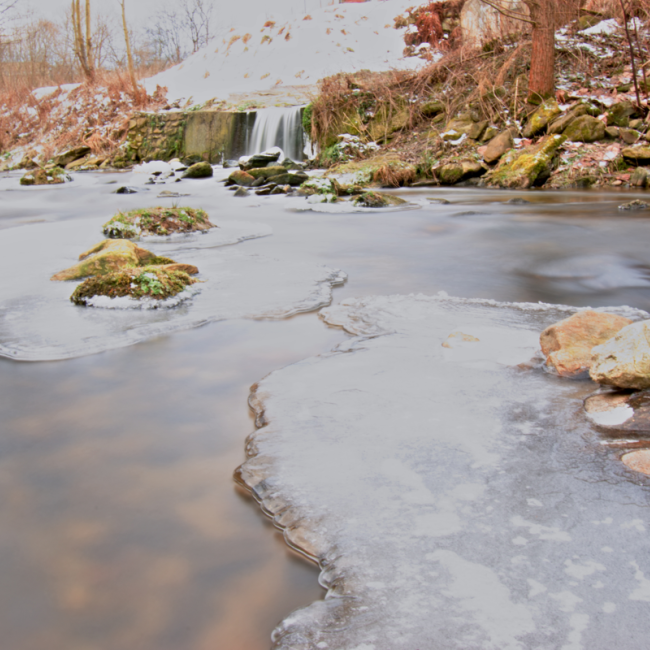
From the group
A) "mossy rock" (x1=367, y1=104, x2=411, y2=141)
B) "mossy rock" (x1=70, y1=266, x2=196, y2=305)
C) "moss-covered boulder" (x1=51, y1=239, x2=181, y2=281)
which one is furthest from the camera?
"mossy rock" (x1=367, y1=104, x2=411, y2=141)

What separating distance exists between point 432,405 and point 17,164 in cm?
2322

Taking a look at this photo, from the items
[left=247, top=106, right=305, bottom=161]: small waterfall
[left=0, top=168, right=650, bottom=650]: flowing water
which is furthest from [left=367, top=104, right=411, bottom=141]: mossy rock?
[left=0, top=168, right=650, bottom=650]: flowing water

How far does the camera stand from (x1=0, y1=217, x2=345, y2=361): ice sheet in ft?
10.3

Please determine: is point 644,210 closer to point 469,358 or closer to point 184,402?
point 469,358

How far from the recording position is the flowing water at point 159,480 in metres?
1.35

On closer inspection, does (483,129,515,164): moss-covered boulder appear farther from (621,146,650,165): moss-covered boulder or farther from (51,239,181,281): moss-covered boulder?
(51,239,181,281): moss-covered boulder

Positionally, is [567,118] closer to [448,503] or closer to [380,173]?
[380,173]

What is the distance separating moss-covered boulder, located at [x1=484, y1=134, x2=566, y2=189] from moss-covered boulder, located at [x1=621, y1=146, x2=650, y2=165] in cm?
116

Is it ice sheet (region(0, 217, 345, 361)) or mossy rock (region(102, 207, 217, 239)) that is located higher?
mossy rock (region(102, 207, 217, 239))

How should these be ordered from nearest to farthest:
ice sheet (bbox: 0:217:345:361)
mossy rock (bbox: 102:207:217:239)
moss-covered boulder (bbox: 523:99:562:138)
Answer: ice sheet (bbox: 0:217:345:361) → mossy rock (bbox: 102:207:217:239) → moss-covered boulder (bbox: 523:99:562:138)

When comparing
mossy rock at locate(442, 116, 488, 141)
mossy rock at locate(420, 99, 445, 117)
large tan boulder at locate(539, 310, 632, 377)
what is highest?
mossy rock at locate(420, 99, 445, 117)

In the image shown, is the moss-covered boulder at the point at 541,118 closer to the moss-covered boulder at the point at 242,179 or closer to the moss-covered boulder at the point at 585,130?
the moss-covered boulder at the point at 585,130

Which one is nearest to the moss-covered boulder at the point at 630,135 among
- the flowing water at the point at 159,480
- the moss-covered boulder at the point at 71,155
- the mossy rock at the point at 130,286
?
the flowing water at the point at 159,480

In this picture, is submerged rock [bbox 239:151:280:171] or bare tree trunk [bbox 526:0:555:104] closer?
bare tree trunk [bbox 526:0:555:104]
